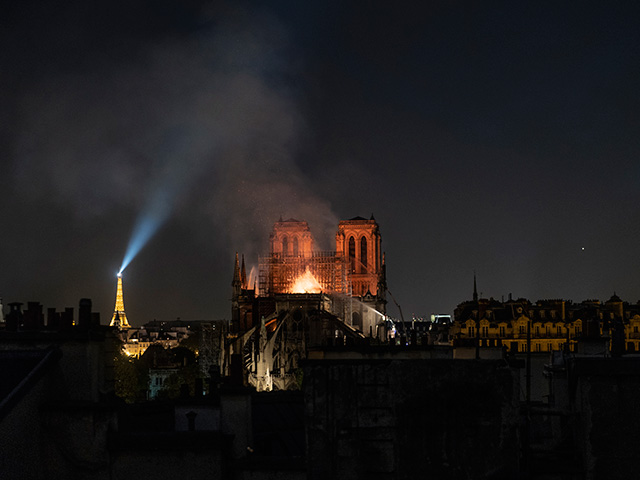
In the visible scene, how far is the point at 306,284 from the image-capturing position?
11256 centimetres

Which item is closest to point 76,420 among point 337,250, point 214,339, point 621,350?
point 621,350

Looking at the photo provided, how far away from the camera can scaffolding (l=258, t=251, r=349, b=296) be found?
11262 cm

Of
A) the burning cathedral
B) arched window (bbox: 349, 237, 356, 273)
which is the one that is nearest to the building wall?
the burning cathedral

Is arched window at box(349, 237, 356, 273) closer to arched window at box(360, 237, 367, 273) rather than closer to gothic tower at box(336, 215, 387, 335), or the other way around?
gothic tower at box(336, 215, 387, 335)

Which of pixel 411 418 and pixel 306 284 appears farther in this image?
pixel 306 284

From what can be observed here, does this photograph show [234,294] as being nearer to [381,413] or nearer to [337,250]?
[337,250]

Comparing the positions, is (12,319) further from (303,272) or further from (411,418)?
(303,272)

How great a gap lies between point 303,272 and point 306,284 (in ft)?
6.17

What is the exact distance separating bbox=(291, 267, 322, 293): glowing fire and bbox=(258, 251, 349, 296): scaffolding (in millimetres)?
434

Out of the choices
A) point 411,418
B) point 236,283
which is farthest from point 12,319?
point 236,283

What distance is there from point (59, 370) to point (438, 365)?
6703mm

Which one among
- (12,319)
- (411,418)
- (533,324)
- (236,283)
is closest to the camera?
(411,418)

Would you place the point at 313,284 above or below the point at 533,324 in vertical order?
above

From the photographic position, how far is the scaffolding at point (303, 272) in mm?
112625
